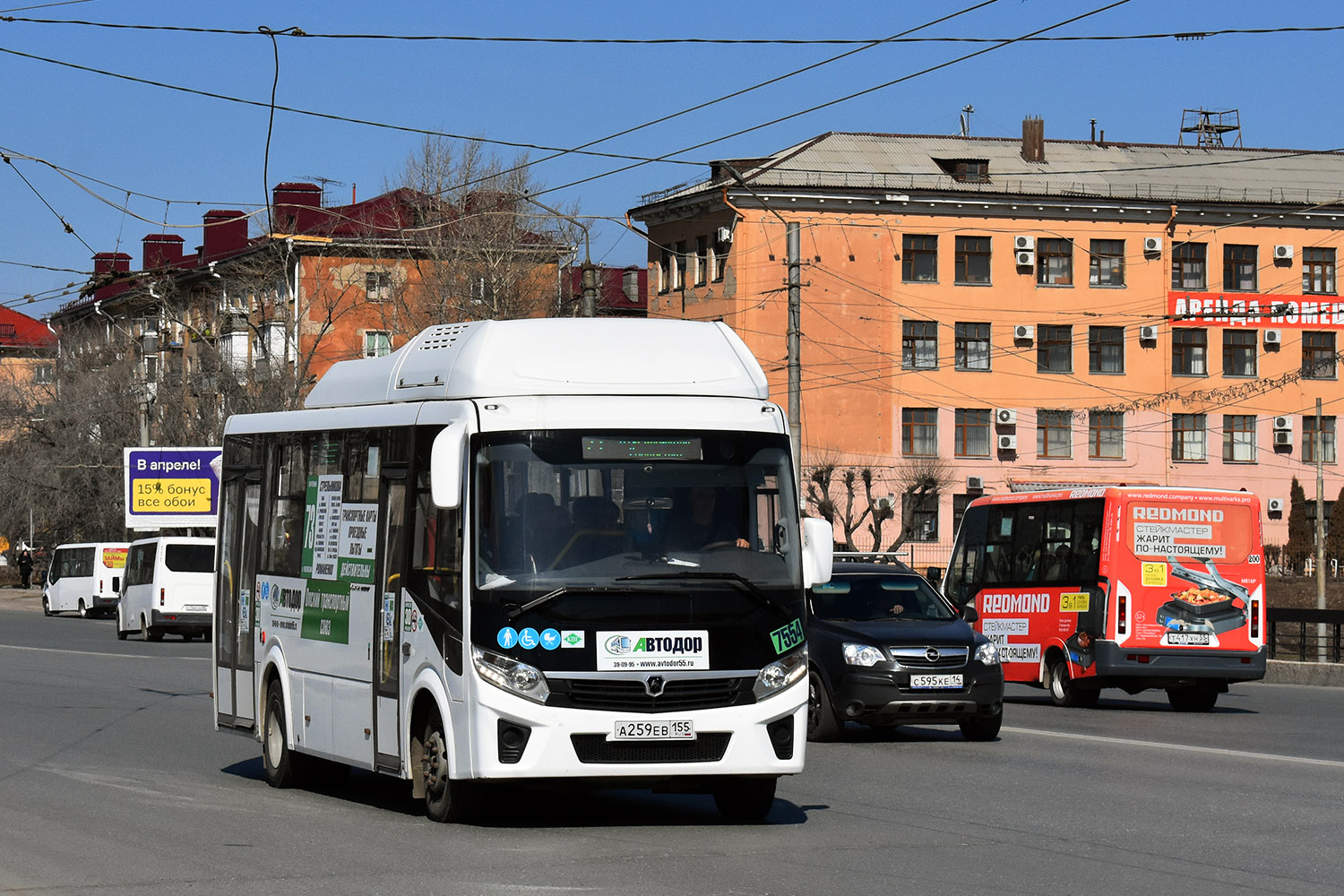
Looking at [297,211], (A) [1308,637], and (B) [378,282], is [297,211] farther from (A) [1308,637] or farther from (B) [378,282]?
(A) [1308,637]

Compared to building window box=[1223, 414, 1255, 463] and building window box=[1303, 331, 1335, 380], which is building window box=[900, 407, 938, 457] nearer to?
building window box=[1223, 414, 1255, 463]

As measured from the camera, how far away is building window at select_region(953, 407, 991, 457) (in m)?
68.9

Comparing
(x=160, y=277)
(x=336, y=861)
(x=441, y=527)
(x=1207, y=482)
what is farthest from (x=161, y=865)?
(x=1207, y=482)

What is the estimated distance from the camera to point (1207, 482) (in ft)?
233

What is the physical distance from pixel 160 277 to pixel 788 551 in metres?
51.4

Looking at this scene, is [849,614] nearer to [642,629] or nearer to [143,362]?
[642,629]

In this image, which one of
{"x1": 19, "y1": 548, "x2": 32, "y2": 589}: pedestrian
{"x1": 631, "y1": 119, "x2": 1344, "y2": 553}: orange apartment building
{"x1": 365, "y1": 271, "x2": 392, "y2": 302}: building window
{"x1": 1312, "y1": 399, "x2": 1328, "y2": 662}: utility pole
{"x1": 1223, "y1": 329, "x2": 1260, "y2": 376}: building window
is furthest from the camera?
{"x1": 19, "y1": 548, "x2": 32, "y2": 589}: pedestrian

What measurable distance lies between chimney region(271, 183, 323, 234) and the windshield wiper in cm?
6419

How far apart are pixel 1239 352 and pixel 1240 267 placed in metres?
3.05

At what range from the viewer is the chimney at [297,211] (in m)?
75.6

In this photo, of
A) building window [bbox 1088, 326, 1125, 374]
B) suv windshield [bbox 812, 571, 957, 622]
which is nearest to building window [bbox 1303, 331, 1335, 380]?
building window [bbox 1088, 326, 1125, 374]

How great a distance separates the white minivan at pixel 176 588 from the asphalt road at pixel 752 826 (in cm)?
2306

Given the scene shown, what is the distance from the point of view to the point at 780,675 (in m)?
11.2

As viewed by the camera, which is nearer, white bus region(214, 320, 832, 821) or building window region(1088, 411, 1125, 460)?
white bus region(214, 320, 832, 821)
